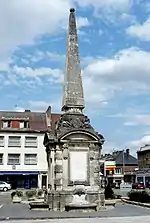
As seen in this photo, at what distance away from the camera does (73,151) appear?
22.9 metres

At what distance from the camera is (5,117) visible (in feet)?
213

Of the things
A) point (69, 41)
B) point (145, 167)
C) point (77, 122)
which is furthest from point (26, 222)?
point (145, 167)

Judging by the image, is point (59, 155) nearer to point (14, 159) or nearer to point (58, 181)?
point (58, 181)

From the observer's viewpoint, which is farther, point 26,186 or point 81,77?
point 26,186

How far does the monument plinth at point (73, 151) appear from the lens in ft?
73.9

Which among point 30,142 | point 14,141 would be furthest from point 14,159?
point 30,142

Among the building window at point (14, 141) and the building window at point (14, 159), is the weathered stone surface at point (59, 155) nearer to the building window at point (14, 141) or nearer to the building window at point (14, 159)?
A: the building window at point (14, 159)

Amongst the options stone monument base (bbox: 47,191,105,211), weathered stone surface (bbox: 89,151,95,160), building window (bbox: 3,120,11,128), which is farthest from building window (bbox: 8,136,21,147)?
weathered stone surface (bbox: 89,151,95,160)

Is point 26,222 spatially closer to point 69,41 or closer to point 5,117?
point 69,41

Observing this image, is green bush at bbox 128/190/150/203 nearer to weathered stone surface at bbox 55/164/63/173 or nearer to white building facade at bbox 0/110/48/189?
weathered stone surface at bbox 55/164/63/173

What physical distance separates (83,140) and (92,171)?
171 centimetres

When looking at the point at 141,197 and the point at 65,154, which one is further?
the point at 141,197

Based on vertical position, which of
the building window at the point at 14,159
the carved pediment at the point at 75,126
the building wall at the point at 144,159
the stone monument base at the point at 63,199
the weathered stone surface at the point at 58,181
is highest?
the building wall at the point at 144,159

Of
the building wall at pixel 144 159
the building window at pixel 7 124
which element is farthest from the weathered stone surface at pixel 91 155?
the building wall at pixel 144 159
